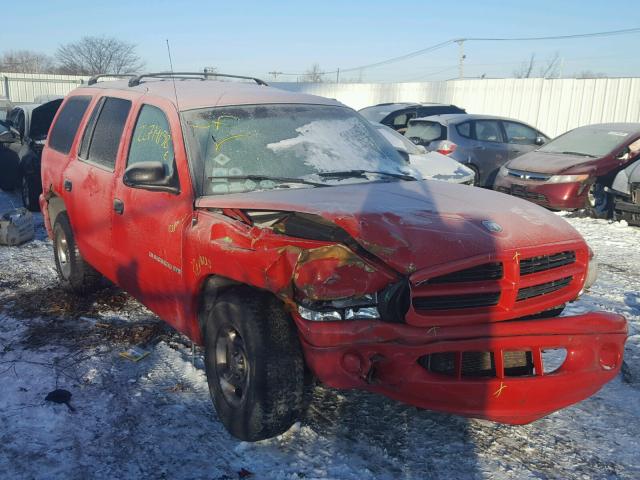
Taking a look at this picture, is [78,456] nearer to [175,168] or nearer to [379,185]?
[175,168]

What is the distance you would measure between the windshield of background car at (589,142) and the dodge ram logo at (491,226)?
7.53 metres

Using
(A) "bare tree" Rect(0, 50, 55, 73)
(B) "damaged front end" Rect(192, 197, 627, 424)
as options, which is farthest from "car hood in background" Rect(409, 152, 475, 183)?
(A) "bare tree" Rect(0, 50, 55, 73)

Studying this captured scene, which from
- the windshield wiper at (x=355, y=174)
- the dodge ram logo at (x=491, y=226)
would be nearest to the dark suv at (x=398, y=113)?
the windshield wiper at (x=355, y=174)

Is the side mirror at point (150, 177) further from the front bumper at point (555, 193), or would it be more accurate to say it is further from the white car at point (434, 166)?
the front bumper at point (555, 193)

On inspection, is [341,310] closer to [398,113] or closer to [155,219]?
[155,219]

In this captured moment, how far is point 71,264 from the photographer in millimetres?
5102

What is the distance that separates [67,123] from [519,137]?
9.15 m

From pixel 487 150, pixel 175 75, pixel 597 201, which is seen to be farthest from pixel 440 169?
pixel 175 75

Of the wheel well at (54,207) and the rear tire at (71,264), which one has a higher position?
the wheel well at (54,207)

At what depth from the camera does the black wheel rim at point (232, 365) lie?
2.94m

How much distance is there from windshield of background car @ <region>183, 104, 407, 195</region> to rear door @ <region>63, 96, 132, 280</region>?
92 centimetres

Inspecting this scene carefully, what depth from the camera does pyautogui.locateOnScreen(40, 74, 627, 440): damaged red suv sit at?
2.61 m

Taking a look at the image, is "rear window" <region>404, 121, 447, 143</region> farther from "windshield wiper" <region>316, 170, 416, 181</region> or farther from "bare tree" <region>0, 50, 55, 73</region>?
"bare tree" <region>0, 50, 55, 73</region>

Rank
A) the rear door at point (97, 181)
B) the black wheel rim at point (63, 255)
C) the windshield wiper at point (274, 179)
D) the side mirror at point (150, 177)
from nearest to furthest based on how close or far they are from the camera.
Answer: the side mirror at point (150, 177) < the windshield wiper at point (274, 179) < the rear door at point (97, 181) < the black wheel rim at point (63, 255)
